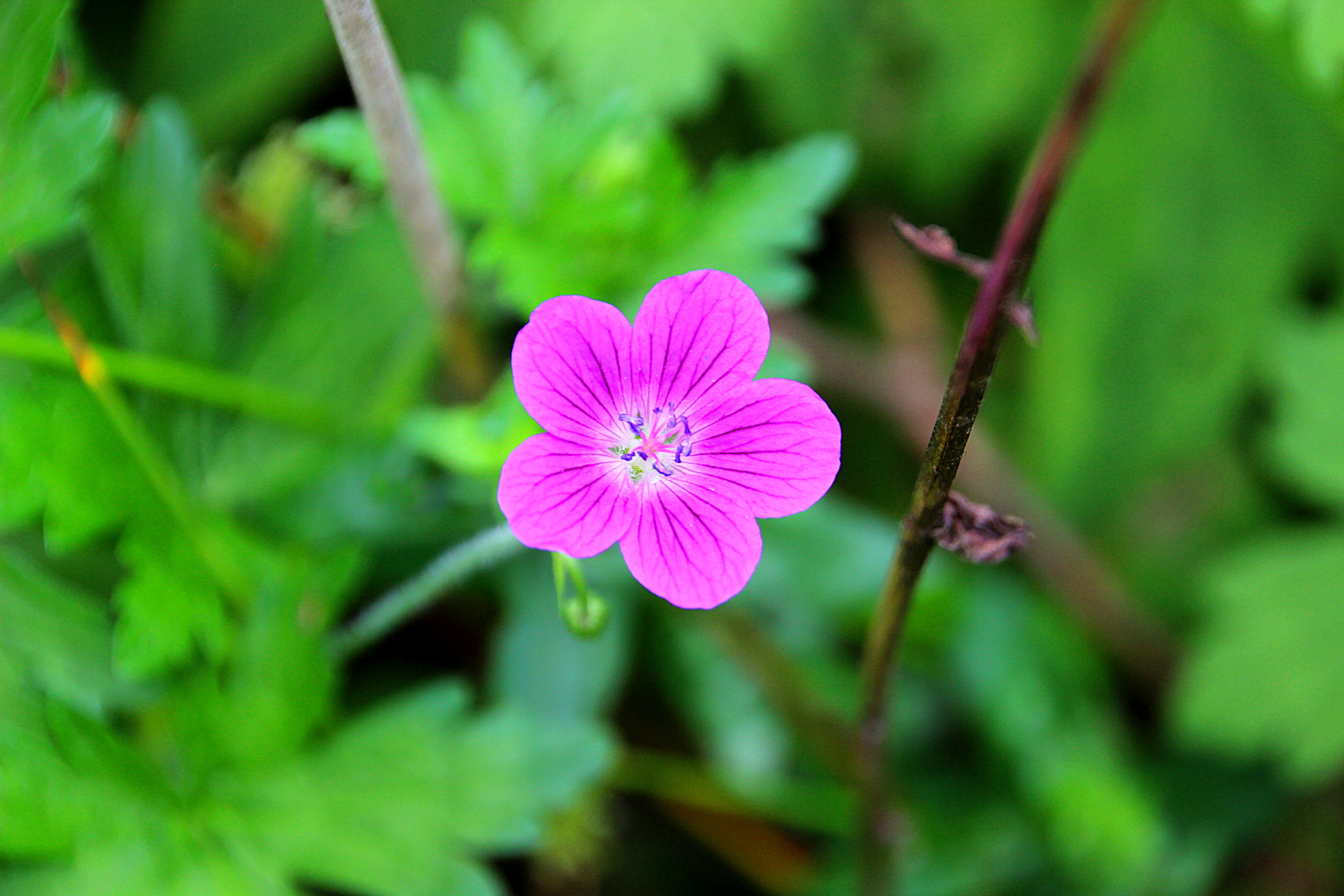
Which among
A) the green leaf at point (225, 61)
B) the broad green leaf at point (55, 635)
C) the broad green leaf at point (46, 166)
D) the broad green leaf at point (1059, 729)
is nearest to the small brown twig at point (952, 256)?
the broad green leaf at point (46, 166)

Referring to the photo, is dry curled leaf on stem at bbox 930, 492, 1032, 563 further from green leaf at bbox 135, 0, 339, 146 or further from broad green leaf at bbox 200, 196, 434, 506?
green leaf at bbox 135, 0, 339, 146

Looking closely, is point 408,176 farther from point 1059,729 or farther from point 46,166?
point 1059,729

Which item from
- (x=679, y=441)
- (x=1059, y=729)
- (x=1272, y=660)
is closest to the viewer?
(x=679, y=441)

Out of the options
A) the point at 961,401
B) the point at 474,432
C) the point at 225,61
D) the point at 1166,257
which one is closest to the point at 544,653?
the point at 474,432

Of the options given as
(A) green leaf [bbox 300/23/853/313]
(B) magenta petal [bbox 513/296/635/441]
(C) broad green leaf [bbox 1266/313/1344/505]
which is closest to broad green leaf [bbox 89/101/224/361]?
(A) green leaf [bbox 300/23/853/313]

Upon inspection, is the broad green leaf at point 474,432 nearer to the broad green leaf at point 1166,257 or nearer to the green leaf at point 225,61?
the green leaf at point 225,61
